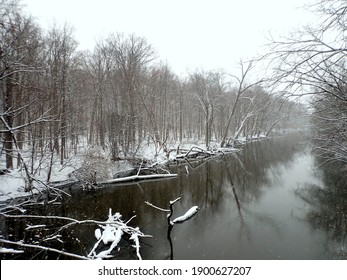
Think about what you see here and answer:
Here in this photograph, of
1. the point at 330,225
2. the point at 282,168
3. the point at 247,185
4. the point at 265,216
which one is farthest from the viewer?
the point at 282,168

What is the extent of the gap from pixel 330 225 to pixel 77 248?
9.27m

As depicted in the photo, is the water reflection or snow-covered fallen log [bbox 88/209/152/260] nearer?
snow-covered fallen log [bbox 88/209/152/260]

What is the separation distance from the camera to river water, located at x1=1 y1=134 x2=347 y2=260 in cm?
666

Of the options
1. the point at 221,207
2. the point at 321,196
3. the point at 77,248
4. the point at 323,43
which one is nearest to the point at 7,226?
the point at 77,248

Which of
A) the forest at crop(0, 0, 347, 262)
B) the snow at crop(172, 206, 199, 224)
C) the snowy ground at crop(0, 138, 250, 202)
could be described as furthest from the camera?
the snowy ground at crop(0, 138, 250, 202)

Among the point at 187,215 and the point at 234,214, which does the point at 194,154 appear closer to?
the point at 234,214

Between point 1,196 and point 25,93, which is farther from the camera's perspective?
point 25,93

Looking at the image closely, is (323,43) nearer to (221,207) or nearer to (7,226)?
(221,207)

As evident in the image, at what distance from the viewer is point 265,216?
9.12 meters

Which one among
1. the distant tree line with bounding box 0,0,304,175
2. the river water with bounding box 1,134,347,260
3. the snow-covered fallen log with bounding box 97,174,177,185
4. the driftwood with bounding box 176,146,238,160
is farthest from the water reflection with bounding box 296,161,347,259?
the driftwood with bounding box 176,146,238,160

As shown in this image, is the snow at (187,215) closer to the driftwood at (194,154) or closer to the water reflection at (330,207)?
the water reflection at (330,207)

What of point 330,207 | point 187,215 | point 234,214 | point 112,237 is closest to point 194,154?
point 234,214

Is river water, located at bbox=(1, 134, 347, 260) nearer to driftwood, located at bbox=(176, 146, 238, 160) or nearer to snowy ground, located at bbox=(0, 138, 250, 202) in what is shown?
snowy ground, located at bbox=(0, 138, 250, 202)

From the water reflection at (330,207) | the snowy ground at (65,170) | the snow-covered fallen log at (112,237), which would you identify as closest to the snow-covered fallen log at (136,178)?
the snowy ground at (65,170)
